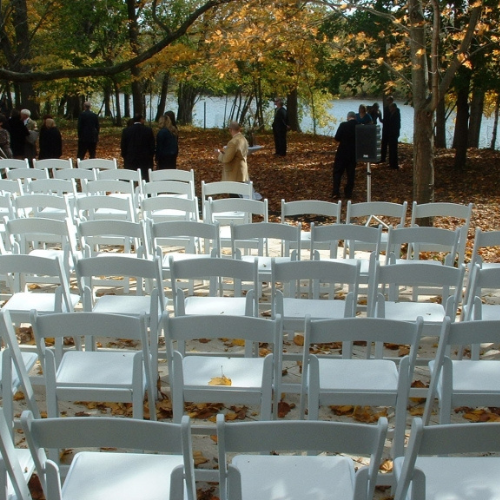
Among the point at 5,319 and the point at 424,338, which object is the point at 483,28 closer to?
the point at 424,338

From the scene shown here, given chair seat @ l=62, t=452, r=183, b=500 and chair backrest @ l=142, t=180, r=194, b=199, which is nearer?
chair seat @ l=62, t=452, r=183, b=500

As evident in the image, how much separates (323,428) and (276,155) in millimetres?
16156

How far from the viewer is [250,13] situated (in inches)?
441

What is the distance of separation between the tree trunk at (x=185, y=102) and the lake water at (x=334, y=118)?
1.89 feet

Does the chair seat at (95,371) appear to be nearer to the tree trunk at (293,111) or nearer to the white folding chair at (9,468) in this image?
the white folding chair at (9,468)

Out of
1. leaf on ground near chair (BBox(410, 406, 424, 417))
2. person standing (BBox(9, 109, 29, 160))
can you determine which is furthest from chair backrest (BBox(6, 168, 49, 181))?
leaf on ground near chair (BBox(410, 406, 424, 417))

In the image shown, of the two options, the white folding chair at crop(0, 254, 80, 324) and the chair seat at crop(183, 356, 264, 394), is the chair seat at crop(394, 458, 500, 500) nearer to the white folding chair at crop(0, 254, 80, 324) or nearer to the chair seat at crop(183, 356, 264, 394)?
the chair seat at crop(183, 356, 264, 394)

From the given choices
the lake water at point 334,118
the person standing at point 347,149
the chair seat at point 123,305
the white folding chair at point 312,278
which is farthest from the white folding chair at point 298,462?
the lake water at point 334,118

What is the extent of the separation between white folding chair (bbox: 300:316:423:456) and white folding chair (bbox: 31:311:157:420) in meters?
0.82

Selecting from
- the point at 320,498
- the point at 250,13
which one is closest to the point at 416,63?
the point at 250,13

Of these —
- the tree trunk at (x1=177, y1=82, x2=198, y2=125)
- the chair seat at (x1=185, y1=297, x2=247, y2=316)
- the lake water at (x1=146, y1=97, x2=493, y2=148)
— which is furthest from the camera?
the tree trunk at (x1=177, y1=82, x2=198, y2=125)

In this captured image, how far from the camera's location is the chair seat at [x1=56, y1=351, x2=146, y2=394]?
3.65m

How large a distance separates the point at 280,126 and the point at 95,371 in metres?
14.1

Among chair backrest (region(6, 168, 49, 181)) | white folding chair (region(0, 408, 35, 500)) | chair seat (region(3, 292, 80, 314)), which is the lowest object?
chair seat (region(3, 292, 80, 314))
